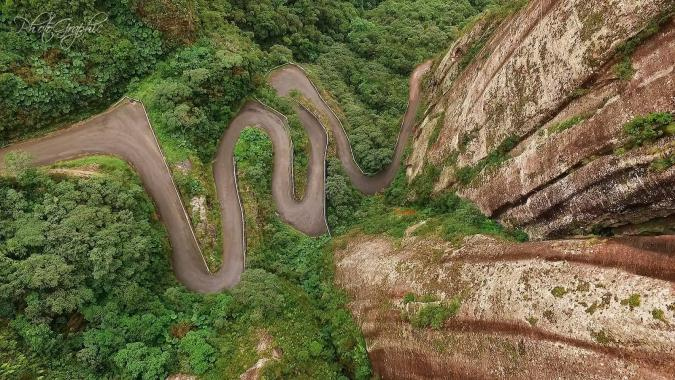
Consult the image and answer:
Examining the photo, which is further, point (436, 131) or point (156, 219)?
point (436, 131)

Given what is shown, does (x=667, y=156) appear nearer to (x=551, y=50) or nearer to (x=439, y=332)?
(x=551, y=50)

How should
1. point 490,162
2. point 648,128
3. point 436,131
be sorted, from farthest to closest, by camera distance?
point 436,131 < point 490,162 < point 648,128

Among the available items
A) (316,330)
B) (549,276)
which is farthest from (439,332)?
(316,330)

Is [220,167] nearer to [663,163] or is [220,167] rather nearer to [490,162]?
[490,162]

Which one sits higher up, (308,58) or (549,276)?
(308,58)

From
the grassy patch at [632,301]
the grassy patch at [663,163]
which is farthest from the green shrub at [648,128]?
the grassy patch at [632,301]

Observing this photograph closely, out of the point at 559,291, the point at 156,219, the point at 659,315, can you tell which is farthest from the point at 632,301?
the point at 156,219

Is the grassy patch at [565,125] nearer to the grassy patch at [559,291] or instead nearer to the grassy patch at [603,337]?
the grassy patch at [559,291]
